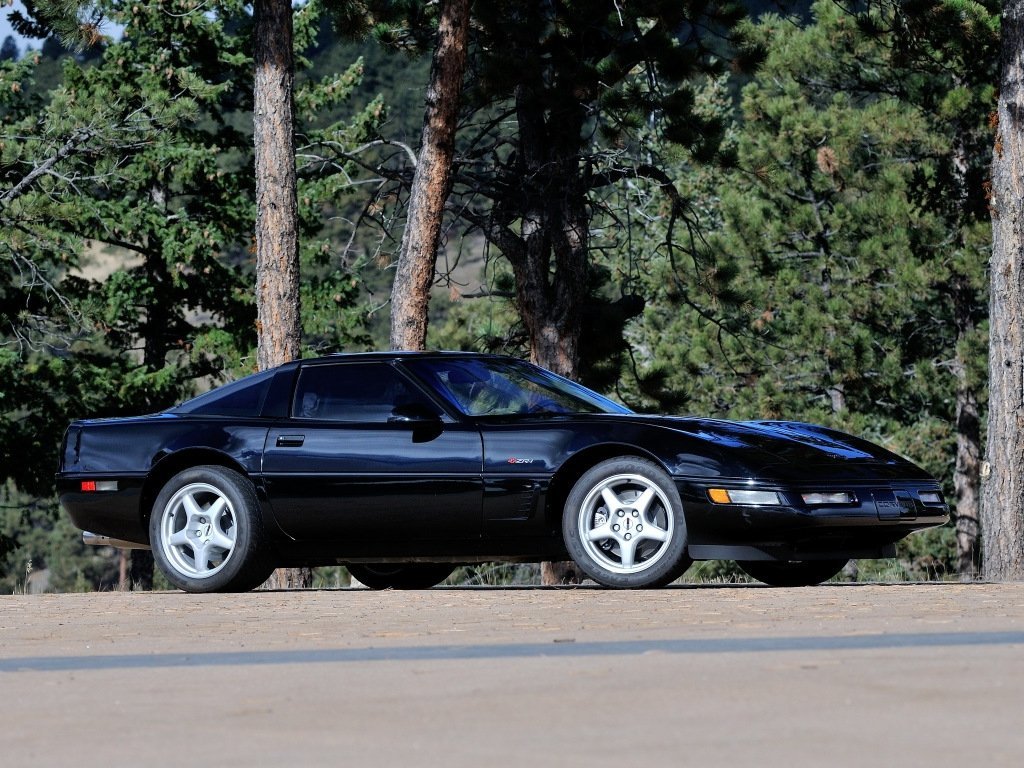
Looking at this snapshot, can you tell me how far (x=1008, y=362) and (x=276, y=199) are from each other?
7.15m

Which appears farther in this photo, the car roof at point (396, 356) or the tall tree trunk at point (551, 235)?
the tall tree trunk at point (551, 235)

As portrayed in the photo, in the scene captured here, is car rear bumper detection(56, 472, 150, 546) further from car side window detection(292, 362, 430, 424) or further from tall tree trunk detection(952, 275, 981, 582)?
tall tree trunk detection(952, 275, 981, 582)

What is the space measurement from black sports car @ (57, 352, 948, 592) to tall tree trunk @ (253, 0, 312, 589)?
6328mm

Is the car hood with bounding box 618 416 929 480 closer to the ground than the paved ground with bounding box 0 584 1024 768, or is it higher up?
higher up

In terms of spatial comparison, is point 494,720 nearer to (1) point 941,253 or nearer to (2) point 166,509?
(2) point 166,509

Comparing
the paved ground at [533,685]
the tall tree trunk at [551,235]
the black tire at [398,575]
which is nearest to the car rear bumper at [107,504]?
the black tire at [398,575]

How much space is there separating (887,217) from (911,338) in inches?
136

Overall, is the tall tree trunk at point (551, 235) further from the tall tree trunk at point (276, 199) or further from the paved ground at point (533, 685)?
the paved ground at point (533, 685)

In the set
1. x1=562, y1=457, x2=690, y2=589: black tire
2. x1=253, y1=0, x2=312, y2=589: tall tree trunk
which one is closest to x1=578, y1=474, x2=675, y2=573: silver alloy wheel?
x1=562, y1=457, x2=690, y2=589: black tire

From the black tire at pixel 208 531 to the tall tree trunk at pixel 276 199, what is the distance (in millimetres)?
6885

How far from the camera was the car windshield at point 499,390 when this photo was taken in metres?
10.4

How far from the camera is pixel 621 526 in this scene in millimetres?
9766

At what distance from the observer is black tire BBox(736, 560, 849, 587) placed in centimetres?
1098

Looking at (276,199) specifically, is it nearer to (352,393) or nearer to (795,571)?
(352,393)
